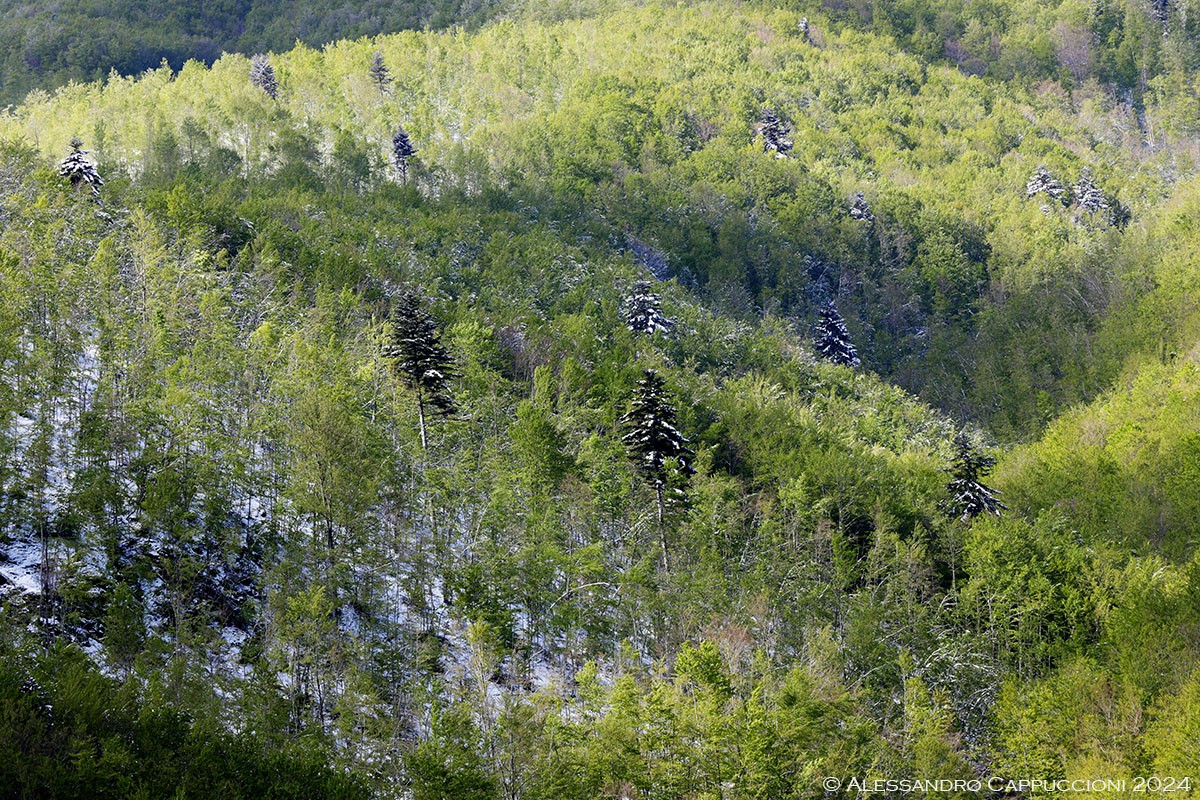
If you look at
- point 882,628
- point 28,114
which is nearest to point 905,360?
point 882,628

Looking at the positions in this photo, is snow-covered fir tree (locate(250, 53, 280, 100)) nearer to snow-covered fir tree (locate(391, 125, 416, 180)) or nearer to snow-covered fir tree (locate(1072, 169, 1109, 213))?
snow-covered fir tree (locate(391, 125, 416, 180))

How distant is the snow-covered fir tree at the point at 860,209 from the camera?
178000 mm

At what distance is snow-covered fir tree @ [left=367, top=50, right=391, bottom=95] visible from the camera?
586 ft

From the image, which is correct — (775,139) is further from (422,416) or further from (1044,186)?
(422,416)

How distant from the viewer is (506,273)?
10631 cm

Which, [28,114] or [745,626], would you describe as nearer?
[745,626]

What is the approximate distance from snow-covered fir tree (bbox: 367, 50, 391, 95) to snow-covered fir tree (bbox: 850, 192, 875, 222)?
83.3 m

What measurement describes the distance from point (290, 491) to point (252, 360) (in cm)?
1293

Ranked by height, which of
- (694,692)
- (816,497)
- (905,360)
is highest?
(694,692)

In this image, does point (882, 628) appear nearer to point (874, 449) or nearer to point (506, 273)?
point (874, 449)

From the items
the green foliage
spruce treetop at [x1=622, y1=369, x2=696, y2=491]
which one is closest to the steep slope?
spruce treetop at [x1=622, y1=369, x2=696, y2=491]

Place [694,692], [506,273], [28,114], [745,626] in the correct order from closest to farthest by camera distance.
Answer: [694,692], [745,626], [506,273], [28,114]

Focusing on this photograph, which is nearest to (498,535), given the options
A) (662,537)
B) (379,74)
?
(662,537)

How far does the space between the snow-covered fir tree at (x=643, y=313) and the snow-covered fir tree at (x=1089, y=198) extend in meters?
120
